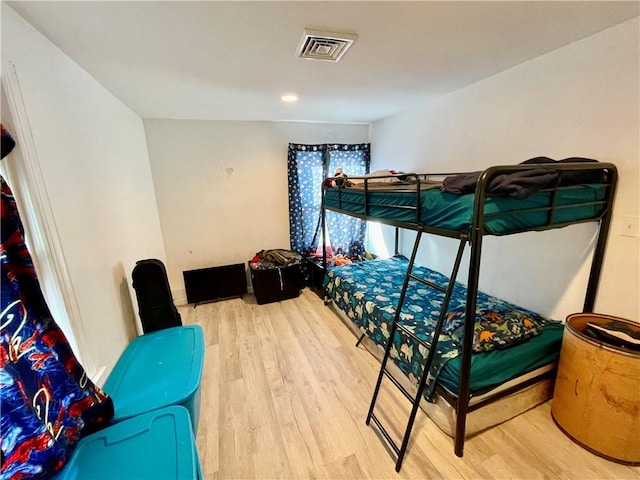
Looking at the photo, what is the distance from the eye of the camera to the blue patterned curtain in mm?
3834

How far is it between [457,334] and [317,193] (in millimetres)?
2699

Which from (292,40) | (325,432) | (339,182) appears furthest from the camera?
(339,182)

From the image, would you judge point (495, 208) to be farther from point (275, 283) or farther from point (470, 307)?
point (275, 283)

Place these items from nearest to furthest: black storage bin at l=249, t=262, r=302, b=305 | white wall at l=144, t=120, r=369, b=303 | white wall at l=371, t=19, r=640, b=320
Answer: white wall at l=371, t=19, r=640, b=320 → white wall at l=144, t=120, r=369, b=303 → black storage bin at l=249, t=262, r=302, b=305

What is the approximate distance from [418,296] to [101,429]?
229 cm

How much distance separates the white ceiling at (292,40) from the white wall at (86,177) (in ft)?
0.46

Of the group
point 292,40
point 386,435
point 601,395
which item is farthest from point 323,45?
point 601,395

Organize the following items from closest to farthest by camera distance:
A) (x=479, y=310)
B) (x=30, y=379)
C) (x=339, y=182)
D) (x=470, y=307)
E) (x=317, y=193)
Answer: (x=30, y=379) < (x=470, y=307) < (x=479, y=310) < (x=339, y=182) < (x=317, y=193)

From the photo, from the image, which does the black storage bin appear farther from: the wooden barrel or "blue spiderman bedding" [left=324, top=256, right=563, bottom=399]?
the wooden barrel

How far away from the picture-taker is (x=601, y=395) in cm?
148

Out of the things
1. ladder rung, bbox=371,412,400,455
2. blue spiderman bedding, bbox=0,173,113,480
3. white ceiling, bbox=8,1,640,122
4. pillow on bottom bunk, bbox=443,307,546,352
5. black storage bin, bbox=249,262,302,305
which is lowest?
ladder rung, bbox=371,412,400,455

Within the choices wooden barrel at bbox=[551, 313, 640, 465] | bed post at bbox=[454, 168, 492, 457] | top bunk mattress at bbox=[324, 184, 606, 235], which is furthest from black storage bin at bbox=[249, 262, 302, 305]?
wooden barrel at bbox=[551, 313, 640, 465]

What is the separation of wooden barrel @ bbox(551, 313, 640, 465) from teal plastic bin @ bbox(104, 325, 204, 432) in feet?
6.96

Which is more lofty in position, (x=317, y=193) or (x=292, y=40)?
(x=292, y=40)
